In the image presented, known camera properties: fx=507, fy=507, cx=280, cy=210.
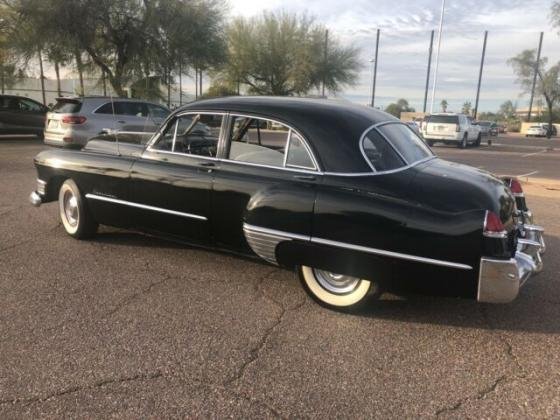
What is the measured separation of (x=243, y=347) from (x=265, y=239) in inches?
35.8

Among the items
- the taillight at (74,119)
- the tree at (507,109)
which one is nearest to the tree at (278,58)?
the taillight at (74,119)

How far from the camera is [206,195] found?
4328 millimetres

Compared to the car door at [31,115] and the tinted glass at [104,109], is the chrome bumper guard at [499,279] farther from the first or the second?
the car door at [31,115]

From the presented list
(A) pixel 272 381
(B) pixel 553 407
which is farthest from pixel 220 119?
(B) pixel 553 407

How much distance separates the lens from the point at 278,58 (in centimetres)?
4178

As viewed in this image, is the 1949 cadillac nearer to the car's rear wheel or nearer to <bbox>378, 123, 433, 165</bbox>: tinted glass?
<bbox>378, 123, 433, 165</bbox>: tinted glass

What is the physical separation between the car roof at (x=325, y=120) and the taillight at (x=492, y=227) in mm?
875

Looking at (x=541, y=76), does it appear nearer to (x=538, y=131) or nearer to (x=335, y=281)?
(x=538, y=131)

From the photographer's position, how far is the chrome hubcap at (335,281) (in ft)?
12.7

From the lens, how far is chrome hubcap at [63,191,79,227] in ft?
18.3

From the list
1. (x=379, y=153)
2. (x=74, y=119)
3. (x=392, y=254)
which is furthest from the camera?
(x=74, y=119)

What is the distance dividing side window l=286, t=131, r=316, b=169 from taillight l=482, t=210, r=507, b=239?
4.26 ft

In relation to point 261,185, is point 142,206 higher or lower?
lower

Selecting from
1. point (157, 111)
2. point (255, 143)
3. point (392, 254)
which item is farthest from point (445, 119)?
point (392, 254)
